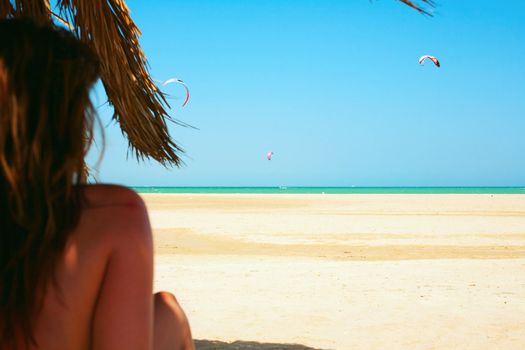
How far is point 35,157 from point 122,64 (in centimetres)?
212

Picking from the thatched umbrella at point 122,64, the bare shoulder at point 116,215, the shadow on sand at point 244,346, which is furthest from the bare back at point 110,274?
the shadow on sand at point 244,346

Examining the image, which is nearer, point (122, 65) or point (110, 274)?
point (110, 274)

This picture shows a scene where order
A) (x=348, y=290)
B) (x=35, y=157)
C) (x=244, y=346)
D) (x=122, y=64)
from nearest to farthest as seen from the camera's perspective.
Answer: (x=35, y=157), (x=122, y=64), (x=244, y=346), (x=348, y=290)

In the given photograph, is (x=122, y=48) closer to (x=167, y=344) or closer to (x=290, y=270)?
(x=167, y=344)

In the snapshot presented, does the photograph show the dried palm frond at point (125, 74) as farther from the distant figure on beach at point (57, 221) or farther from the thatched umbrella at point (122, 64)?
the distant figure on beach at point (57, 221)

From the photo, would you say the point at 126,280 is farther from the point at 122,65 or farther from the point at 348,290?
the point at 348,290

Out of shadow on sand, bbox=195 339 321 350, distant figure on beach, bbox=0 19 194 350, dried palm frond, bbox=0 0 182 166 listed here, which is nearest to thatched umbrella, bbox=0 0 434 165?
dried palm frond, bbox=0 0 182 166

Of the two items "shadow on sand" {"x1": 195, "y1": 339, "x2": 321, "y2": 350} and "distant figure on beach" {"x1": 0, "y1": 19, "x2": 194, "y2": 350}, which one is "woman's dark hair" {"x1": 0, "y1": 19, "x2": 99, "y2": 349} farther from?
"shadow on sand" {"x1": 195, "y1": 339, "x2": 321, "y2": 350}

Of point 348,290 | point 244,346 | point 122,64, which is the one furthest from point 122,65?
point 348,290

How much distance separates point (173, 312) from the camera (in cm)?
120

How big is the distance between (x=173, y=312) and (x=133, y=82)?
2.09 metres

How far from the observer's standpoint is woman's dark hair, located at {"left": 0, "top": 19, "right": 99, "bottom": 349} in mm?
928

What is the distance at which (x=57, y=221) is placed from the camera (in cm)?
94

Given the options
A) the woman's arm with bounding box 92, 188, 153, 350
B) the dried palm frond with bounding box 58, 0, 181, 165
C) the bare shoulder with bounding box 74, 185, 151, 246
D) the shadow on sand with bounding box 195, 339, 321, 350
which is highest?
the dried palm frond with bounding box 58, 0, 181, 165
